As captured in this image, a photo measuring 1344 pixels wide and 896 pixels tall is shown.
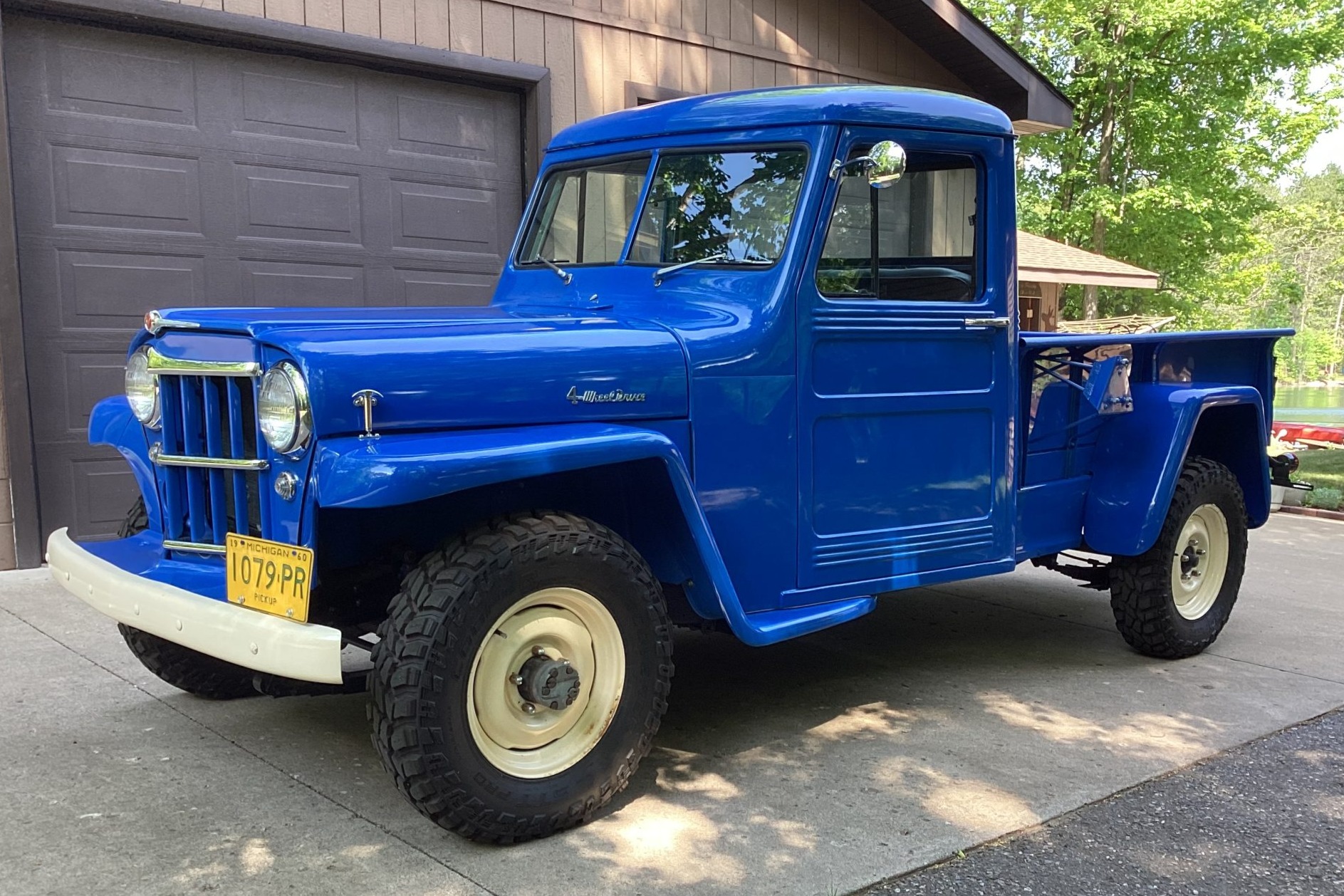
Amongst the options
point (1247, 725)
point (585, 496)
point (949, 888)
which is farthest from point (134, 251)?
point (1247, 725)

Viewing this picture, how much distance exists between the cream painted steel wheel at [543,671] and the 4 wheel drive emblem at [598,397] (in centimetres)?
55

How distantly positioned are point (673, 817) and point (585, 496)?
97cm

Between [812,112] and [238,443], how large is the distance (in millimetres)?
2082

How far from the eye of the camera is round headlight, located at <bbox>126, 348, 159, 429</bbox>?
3.47m

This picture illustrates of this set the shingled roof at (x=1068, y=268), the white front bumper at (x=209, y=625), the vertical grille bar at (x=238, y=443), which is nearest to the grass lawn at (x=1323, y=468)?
the shingled roof at (x=1068, y=268)

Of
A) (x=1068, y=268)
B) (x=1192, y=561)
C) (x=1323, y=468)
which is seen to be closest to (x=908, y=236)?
(x=1192, y=561)

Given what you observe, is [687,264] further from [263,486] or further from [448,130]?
[448,130]

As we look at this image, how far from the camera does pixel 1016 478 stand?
4.48 meters

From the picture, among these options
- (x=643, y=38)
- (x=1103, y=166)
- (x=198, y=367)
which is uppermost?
(x=1103, y=166)

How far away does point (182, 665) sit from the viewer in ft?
13.1

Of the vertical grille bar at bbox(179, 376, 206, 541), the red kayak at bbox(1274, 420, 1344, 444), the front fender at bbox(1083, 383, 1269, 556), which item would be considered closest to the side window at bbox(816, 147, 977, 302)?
the front fender at bbox(1083, 383, 1269, 556)

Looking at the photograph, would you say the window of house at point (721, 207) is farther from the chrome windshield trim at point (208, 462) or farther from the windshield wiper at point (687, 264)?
the chrome windshield trim at point (208, 462)

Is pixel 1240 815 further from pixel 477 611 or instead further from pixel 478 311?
pixel 478 311

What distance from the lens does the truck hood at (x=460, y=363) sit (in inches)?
Result: 113
